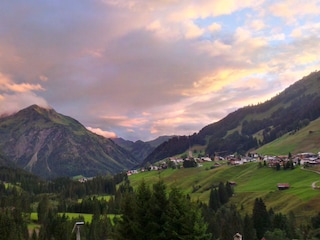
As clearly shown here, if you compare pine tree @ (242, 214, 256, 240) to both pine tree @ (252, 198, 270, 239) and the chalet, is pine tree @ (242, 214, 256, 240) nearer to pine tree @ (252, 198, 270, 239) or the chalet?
pine tree @ (252, 198, 270, 239)

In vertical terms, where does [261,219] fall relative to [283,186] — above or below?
below

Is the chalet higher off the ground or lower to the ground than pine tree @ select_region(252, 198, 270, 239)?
higher

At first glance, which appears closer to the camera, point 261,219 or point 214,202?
point 261,219

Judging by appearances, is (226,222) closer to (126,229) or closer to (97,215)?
(97,215)

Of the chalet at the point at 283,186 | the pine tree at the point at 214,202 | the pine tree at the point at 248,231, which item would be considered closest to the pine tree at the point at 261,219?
the pine tree at the point at 248,231

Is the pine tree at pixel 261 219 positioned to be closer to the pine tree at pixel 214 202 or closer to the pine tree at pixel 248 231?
the pine tree at pixel 248 231

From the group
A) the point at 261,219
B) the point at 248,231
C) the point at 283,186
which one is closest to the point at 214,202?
the point at 283,186

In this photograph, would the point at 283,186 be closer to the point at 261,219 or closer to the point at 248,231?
the point at 261,219

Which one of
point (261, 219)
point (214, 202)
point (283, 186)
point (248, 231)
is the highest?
point (283, 186)

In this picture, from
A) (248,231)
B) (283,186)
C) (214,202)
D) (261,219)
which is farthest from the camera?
(283,186)

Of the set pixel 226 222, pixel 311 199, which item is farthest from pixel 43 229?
pixel 311 199

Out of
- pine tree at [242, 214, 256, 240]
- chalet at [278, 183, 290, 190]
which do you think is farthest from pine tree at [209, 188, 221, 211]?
pine tree at [242, 214, 256, 240]

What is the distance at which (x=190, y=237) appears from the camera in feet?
126

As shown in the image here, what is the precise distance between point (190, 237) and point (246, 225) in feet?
268
